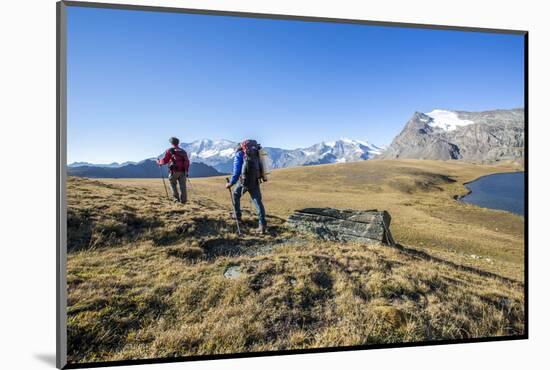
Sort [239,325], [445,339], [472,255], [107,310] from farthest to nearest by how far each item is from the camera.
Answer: [472,255] < [445,339] < [239,325] < [107,310]

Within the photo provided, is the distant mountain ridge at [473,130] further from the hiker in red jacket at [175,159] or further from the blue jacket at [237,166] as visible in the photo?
the hiker in red jacket at [175,159]

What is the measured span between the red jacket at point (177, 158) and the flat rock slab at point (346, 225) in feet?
9.37

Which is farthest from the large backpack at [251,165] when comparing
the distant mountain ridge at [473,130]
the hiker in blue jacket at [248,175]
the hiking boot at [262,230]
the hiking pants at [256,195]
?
the distant mountain ridge at [473,130]

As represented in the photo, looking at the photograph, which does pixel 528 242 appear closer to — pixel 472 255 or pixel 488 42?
pixel 472 255

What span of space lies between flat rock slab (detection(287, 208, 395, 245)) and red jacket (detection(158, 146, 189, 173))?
286 centimetres

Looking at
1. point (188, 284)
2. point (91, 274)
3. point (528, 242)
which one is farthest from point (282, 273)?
point (528, 242)

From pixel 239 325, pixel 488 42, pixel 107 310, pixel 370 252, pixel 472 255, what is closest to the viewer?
pixel 107 310

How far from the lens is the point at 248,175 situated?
5559 millimetres

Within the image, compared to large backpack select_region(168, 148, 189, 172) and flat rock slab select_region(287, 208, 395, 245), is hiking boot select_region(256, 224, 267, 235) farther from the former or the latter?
large backpack select_region(168, 148, 189, 172)

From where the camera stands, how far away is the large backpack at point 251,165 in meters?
5.07

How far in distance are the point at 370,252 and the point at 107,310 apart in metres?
4.83

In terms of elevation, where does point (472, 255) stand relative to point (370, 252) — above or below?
below

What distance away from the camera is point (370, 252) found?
5457mm

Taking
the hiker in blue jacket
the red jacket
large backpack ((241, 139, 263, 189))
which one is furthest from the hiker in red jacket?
large backpack ((241, 139, 263, 189))
